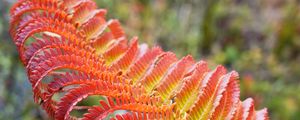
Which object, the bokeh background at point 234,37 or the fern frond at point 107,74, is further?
the bokeh background at point 234,37

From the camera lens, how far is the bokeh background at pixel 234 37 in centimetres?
577

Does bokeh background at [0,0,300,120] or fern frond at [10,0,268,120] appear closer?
fern frond at [10,0,268,120]

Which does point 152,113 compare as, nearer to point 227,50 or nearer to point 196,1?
point 227,50

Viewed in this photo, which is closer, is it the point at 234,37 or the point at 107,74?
the point at 107,74

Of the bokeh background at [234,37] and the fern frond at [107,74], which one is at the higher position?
the bokeh background at [234,37]

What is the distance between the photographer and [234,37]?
282 inches

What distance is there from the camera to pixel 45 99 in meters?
1.37

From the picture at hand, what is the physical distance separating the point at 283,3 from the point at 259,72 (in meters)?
2.35

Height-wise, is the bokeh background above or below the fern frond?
above

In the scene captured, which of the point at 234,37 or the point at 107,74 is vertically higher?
the point at 234,37

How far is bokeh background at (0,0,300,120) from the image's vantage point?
5.77 m

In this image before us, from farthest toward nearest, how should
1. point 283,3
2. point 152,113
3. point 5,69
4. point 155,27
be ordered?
point 283,3 < point 155,27 < point 5,69 < point 152,113

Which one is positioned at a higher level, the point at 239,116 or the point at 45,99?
the point at 239,116

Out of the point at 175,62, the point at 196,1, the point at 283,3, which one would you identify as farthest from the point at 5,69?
the point at 283,3
